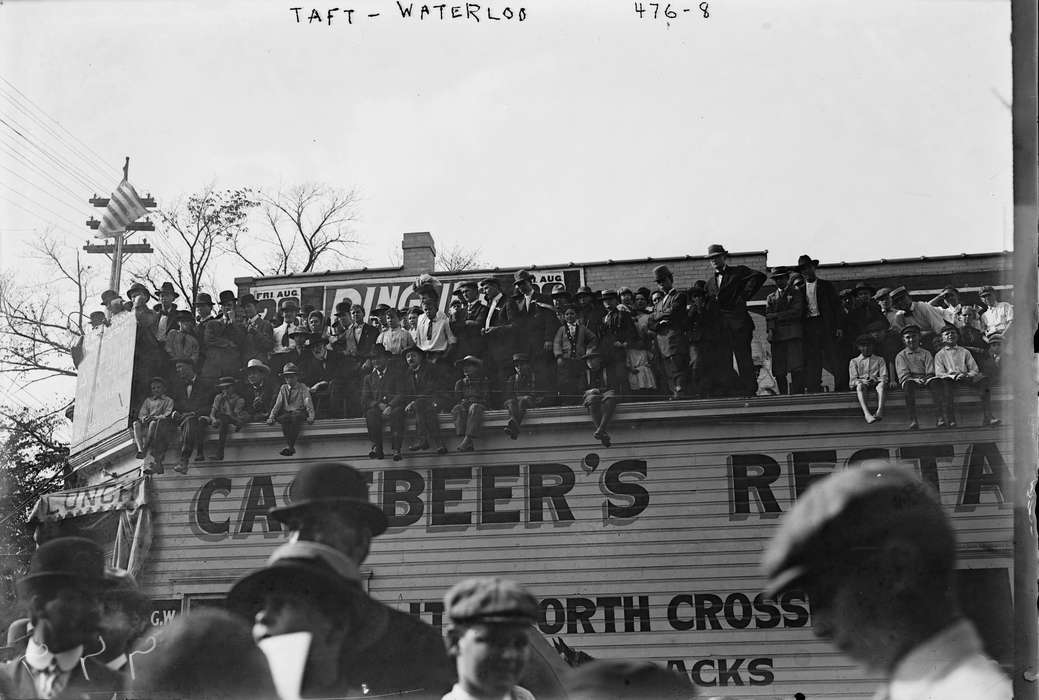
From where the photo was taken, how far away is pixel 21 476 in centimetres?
768

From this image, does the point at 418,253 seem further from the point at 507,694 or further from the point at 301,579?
the point at 507,694

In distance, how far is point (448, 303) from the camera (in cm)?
796

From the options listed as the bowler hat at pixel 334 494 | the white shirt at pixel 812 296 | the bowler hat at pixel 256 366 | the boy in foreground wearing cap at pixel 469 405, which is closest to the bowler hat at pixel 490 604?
the bowler hat at pixel 334 494

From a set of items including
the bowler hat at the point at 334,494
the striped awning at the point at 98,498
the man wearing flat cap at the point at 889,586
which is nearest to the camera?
the man wearing flat cap at the point at 889,586

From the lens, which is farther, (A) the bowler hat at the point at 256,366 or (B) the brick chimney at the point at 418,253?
(A) the bowler hat at the point at 256,366

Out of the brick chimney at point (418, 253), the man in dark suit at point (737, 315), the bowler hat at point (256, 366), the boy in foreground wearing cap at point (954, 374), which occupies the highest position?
the brick chimney at point (418, 253)

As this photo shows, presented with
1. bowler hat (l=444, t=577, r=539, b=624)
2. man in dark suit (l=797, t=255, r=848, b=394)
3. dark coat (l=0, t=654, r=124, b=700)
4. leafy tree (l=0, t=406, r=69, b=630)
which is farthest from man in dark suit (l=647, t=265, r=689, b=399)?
leafy tree (l=0, t=406, r=69, b=630)

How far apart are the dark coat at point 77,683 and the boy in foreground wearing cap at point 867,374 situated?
4975 millimetres

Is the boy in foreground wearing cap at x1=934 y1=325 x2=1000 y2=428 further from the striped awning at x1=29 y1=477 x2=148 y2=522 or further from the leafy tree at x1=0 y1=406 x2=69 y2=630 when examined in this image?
the leafy tree at x1=0 y1=406 x2=69 y2=630

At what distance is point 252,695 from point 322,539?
91 cm

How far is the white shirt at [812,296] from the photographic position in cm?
729

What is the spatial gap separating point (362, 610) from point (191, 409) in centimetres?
230

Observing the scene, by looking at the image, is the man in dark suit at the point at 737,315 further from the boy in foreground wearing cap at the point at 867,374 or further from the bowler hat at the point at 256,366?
the bowler hat at the point at 256,366

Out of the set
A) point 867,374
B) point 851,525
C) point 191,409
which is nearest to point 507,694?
point 851,525
